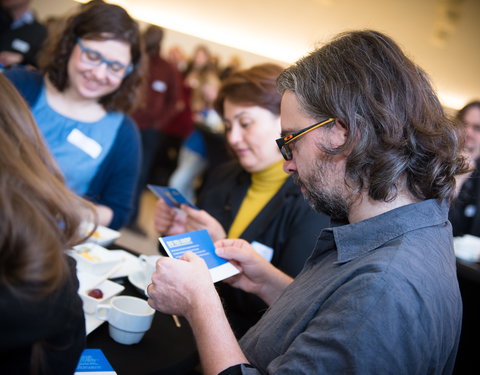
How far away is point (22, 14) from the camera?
3732 mm

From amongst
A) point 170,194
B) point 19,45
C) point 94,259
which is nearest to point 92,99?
point 170,194

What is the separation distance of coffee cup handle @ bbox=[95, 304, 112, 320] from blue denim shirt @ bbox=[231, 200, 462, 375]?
0.43 metres

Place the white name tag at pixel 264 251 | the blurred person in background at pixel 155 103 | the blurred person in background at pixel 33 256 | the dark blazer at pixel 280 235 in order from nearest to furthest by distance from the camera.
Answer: the blurred person in background at pixel 33 256, the dark blazer at pixel 280 235, the white name tag at pixel 264 251, the blurred person in background at pixel 155 103

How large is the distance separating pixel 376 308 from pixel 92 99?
1.78 metres

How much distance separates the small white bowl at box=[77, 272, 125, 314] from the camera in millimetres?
1217

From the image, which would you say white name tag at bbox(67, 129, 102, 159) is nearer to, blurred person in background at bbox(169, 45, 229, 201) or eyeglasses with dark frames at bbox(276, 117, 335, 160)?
eyeglasses with dark frames at bbox(276, 117, 335, 160)

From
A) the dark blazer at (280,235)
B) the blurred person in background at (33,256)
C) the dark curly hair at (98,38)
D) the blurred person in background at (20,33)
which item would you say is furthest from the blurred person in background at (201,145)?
the blurred person in background at (33,256)

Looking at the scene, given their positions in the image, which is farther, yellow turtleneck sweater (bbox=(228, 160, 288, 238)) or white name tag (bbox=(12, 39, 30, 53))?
white name tag (bbox=(12, 39, 30, 53))

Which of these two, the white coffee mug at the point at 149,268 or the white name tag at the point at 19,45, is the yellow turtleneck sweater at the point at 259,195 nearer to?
the white coffee mug at the point at 149,268

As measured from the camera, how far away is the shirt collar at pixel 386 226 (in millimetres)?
918

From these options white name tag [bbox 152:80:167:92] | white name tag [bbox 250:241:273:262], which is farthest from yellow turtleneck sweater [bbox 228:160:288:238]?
white name tag [bbox 152:80:167:92]

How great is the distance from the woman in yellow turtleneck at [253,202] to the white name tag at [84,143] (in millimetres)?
413

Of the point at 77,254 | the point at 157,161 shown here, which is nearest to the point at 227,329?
the point at 77,254

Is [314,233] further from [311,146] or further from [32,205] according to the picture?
[32,205]
